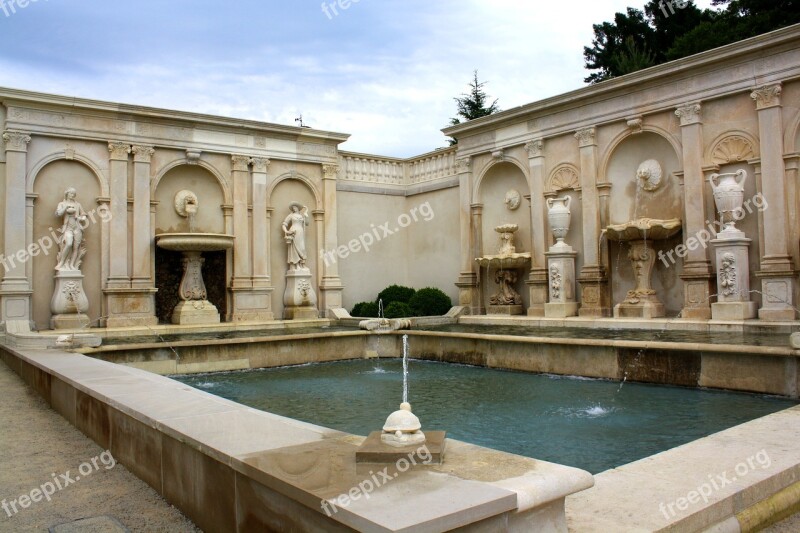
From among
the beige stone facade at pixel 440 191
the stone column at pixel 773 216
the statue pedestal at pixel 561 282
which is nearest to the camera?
the stone column at pixel 773 216

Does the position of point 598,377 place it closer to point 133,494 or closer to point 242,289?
point 133,494

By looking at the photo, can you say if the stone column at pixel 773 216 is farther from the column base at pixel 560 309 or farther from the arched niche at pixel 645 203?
A: the column base at pixel 560 309

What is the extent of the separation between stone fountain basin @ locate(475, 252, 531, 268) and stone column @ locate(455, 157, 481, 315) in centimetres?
101

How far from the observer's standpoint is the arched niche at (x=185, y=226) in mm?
15867

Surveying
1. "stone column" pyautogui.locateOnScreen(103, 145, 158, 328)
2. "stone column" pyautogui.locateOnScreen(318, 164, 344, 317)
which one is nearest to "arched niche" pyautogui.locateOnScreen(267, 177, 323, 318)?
"stone column" pyautogui.locateOnScreen(318, 164, 344, 317)

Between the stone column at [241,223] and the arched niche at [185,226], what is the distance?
355 millimetres

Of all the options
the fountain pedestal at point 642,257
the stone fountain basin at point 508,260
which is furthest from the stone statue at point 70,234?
the fountain pedestal at point 642,257

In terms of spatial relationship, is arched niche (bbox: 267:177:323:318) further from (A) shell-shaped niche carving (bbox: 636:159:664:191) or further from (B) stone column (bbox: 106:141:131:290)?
(A) shell-shaped niche carving (bbox: 636:159:664:191)

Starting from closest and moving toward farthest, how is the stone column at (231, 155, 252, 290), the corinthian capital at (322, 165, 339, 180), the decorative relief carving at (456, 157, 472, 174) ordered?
the stone column at (231, 155, 252, 290)
the decorative relief carving at (456, 157, 472, 174)
the corinthian capital at (322, 165, 339, 180)

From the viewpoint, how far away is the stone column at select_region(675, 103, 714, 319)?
1234 cm

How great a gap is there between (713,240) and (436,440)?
429 inches

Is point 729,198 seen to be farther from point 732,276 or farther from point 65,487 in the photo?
point 65,487

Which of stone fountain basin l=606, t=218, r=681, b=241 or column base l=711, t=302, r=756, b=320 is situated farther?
stone fountain basin l=606, t=218, r=681, b=241

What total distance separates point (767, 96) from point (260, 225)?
477 inches
